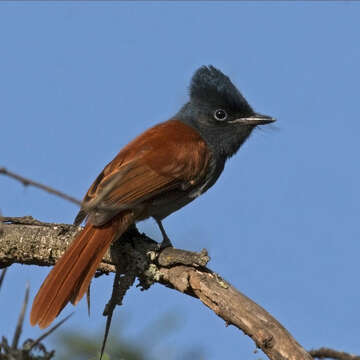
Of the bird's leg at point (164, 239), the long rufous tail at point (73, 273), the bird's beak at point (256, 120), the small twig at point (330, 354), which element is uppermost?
the bird's beak at point (256, 120)

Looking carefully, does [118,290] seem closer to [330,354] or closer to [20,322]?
[330,354]

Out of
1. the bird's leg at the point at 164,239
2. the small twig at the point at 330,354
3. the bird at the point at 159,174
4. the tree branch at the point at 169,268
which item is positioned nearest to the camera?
the small twig at the point at 330,354

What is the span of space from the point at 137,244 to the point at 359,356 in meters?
2.35

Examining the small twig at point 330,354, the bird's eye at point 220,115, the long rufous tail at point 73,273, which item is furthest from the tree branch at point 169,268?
the bird's eye at point 220,115

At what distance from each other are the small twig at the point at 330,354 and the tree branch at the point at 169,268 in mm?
207

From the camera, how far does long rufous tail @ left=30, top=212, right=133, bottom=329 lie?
12.7 ft

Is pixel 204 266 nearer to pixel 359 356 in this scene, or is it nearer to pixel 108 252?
pixel 108 252

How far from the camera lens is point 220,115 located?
19.7ft

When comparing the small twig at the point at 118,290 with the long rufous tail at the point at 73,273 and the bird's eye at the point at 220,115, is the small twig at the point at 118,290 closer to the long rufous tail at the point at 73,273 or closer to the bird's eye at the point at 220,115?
the long rufous tail at the point at 73,273

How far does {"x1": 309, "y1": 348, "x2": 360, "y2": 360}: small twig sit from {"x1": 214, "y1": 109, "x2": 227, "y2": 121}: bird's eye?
3166 millimetres

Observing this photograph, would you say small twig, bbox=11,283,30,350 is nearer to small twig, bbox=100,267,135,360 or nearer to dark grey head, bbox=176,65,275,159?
small twig, bbox=100,267,135,360

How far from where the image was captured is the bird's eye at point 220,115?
5944mm

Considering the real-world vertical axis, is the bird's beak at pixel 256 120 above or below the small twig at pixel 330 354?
above

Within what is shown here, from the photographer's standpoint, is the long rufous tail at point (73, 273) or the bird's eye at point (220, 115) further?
the bird's eye at point (220, 115)
